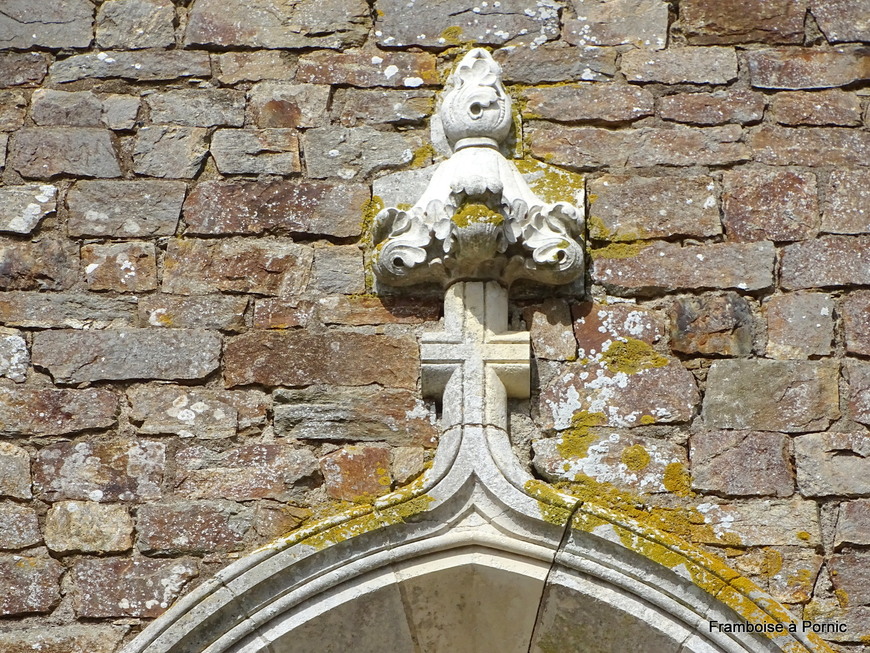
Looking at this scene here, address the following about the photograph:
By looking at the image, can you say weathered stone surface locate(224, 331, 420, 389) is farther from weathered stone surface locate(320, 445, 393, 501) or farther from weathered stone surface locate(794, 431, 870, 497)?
weathered stone surface locate(794, 431, 870, 497)

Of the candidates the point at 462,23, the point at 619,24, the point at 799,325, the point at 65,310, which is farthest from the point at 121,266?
the point at 799,325

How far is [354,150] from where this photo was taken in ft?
16.0

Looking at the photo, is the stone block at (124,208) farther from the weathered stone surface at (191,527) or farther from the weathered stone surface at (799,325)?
the weathered stone surface at (799,325)

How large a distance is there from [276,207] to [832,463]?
1.71m

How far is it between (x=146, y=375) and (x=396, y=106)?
3.72 ft

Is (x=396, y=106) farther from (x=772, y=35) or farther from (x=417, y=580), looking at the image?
(x=417, y=580)

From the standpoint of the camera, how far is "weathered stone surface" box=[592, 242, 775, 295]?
4.62 m

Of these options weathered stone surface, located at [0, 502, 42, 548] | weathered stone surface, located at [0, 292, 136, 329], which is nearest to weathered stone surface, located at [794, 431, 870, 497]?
weathered stone surface, located at [0, 292, 136, 329]

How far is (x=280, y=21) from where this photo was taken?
5.13 meters

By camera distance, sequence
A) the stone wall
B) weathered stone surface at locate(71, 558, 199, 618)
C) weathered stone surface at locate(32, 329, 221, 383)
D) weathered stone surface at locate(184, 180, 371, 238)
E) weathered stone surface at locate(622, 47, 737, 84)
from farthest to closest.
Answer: weathered stone surface at locate(622, 47, 737, 84)
weathered stone surface at locate(184, 180, 371, 238)
weathered stone surface at locate(32, 329, 221, 383)
the stone wall
weathered stone surface at locate(71, 558, 199, 618)

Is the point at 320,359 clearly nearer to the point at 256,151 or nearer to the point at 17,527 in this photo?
the point at 256,151

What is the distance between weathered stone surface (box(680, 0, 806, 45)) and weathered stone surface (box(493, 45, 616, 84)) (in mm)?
278

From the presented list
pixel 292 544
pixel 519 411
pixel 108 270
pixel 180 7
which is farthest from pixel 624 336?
pixel 180 7

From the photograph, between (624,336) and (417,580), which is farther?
(624,336)
